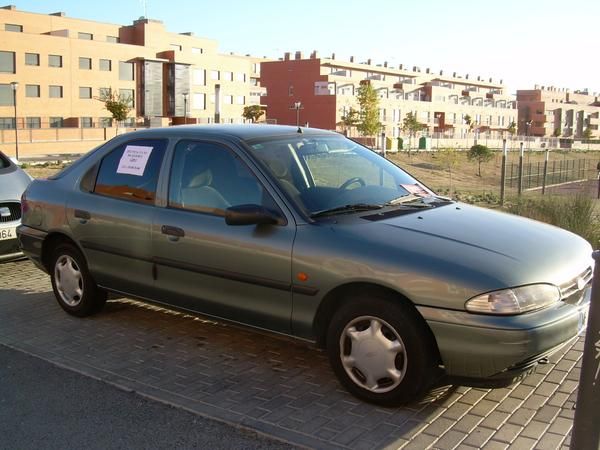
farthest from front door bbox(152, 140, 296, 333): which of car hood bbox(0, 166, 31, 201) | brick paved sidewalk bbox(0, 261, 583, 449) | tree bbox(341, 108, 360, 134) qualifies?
tree bbox(341, 108, 360, 134)

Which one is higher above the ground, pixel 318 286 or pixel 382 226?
pixel 382 226

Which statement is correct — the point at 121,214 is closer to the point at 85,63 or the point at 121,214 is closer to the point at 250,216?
the point at 250,216

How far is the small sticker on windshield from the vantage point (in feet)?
16.8

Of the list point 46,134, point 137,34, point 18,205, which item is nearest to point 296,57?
point 137,34

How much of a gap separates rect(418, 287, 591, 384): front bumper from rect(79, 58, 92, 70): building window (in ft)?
233

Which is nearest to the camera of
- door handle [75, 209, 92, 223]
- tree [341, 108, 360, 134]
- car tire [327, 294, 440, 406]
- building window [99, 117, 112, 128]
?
car tire [327, 294, 440, 406]

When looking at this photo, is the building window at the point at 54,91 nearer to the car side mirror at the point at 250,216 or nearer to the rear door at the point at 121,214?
the rear door at the point at 121,214

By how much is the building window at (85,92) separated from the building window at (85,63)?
83.1 inches

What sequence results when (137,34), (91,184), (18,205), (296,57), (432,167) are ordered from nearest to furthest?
(91,184)
(18,205)
(432,167)
(137,34)
(296,57)

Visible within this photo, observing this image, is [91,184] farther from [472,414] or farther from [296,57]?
[296,57]

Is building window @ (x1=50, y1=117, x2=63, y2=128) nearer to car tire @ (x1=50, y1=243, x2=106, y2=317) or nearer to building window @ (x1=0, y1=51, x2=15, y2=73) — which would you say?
building window @ (x1=0, y1=51, x2=15, y2=73)

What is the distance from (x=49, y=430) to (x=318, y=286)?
1754 mm

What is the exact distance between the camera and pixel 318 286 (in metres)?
4.16

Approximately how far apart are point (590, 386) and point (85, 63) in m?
72.5
